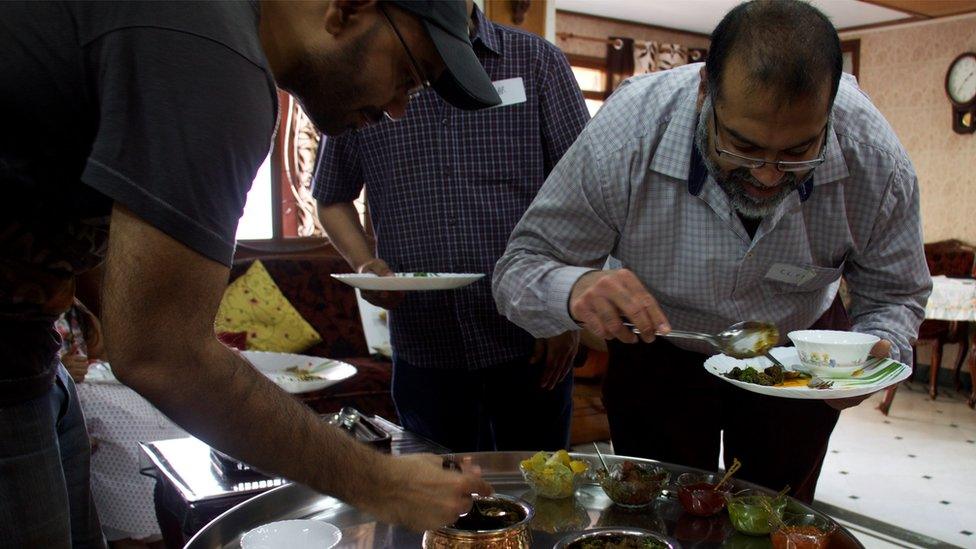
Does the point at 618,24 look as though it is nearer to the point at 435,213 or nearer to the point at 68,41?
the point at 435,213

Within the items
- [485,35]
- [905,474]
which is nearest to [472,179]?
[485,35]

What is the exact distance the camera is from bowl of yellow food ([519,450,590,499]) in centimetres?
141

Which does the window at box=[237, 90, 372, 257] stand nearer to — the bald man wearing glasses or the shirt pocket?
the bald man wearing glasses

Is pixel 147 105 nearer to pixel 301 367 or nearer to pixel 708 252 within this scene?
pixel 708 252

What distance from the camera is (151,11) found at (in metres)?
0.76

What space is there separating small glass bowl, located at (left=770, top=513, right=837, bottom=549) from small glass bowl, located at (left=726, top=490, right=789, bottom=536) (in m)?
0.02

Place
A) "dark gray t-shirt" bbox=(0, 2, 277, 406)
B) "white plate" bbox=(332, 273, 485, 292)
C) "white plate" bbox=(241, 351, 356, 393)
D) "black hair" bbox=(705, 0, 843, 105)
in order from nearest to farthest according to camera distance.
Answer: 1. "dark gray t-shirt" bbox=(0, 2, 277, 406)
2. "black hair" bbox=(705, 0, 843, 105)
3. "white plate" bbox=(332, 273, 485, 292)
4. "white plate" bbox=(241, 351, 356, 393)

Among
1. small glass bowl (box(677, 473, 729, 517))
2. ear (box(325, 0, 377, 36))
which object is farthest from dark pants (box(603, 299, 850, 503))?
ear (box(325, 0, 377, 36))

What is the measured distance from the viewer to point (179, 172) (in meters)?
0.77

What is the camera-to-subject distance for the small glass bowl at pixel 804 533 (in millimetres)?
1181

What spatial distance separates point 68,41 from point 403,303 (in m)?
1.36

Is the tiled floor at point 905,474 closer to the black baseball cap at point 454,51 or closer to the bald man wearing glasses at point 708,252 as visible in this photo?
the bald man wearing glasses at point 708,252

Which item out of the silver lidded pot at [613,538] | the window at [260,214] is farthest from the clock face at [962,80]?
the silver lidded pot at [613,538]

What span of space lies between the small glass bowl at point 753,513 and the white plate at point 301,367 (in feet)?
4.00
